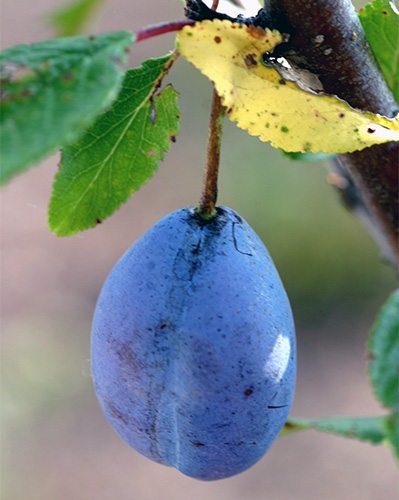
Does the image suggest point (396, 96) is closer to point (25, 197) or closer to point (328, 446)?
point (328, 446)

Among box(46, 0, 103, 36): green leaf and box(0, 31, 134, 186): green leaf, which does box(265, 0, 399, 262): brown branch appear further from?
box(46, 0, 103, 36): green leaf

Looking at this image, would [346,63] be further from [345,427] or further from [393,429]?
[345,427]

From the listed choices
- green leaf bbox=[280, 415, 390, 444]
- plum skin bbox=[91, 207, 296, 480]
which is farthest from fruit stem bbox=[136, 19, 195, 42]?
green leaf bbox=[280, 415, 390, 444]

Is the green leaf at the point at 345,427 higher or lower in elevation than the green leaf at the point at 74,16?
lower

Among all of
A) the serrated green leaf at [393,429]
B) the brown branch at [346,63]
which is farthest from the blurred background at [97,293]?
the serrated green leaf at [393,429]

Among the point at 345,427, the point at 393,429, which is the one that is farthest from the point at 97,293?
the point at 393,429

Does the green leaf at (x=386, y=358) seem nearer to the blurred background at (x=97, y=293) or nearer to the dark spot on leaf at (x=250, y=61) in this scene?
the dark spot on leaf at (x=250, y=61)

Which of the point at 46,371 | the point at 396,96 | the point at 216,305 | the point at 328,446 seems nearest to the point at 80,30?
the point at 396,96
